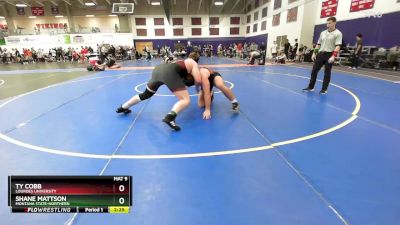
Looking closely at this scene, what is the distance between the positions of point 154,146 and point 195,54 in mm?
1915

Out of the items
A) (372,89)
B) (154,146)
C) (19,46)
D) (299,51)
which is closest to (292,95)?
(372,89)

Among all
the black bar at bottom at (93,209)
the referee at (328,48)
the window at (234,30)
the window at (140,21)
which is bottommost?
the black bar at bottom at (93,209)

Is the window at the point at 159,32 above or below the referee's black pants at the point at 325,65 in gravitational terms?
above

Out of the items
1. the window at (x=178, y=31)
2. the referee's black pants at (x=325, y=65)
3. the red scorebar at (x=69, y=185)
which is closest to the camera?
the red scorebar at (x=69, y=185)

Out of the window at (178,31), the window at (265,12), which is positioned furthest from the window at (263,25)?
the window at (178,31)

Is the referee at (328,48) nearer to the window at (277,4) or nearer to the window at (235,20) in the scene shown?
the window at (277,4)

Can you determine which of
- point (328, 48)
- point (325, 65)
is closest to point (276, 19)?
point (328, 48)

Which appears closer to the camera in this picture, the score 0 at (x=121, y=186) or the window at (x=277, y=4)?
the score 0 at (x=121, y=186)

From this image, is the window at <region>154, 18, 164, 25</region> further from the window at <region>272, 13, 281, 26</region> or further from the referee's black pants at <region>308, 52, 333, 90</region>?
the referee's black pants at <region>308, 52, 333, 90</region>

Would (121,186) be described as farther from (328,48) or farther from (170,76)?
(328,48)

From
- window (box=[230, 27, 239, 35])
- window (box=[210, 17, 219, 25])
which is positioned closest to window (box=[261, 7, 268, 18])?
window (box=[230, 27, 239, 35])

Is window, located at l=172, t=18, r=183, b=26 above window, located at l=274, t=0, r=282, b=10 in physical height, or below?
below
